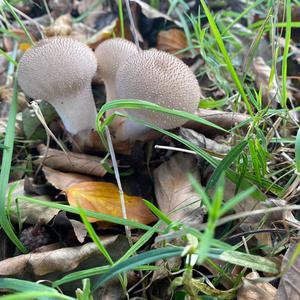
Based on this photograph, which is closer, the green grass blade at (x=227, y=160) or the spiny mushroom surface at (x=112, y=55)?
the green grass blade at (x=227, y=160)

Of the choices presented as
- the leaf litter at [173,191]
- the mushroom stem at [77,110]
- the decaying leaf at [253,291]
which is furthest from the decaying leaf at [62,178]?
the decaying leaf at [253,291]

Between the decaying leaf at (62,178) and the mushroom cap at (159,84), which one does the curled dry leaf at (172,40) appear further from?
the decaying leaf at (62,178)

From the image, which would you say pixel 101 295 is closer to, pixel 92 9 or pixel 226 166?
pixel 226 166

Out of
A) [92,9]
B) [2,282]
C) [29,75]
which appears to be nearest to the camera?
[2,282]

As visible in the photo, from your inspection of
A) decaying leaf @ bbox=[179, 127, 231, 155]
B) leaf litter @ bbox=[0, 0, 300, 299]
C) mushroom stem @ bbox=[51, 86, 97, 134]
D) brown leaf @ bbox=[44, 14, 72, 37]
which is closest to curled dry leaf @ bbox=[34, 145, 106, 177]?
leaf litter @ bbox=[0, 0, 300, 299]

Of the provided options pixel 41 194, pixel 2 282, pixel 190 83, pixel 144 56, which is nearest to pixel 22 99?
pixel 41 194

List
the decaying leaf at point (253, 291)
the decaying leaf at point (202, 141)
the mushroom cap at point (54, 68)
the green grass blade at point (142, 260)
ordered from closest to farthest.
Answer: the green grass blade at point (142, 260)
the decaying leaf at point (253, 291)
the mushroom cap at point (54, 68)
the decaying leaf at point (202, 141)

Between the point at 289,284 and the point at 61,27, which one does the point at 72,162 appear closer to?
the point at 289,284

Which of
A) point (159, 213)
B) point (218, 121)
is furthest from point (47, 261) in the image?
point (218, 121)
